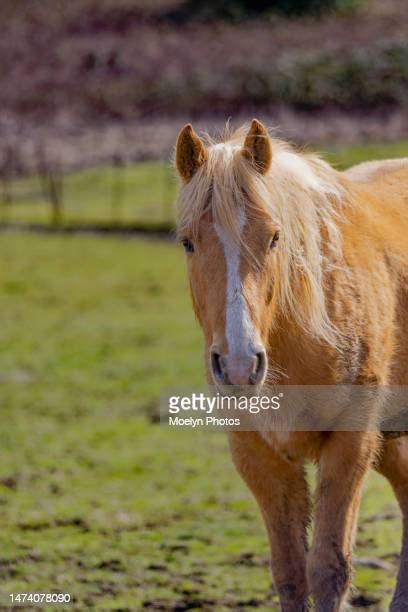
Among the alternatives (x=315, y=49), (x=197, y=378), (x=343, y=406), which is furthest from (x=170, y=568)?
(x=315, y=49)

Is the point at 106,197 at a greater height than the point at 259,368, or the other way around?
the point at 259,368

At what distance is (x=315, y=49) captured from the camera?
27172mm

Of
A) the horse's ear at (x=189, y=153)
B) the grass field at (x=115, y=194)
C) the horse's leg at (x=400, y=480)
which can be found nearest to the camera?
the horse's ear at (x=189, y=153)

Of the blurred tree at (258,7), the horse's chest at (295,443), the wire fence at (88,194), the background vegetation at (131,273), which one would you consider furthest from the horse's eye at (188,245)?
the wire fence at (88,194)

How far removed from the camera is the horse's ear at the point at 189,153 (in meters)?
3.75

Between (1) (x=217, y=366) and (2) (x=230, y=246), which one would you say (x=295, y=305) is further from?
(1) (x=217, y=366)

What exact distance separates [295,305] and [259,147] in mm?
599

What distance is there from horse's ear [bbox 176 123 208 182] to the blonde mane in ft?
0.15

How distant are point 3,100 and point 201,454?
2515cm

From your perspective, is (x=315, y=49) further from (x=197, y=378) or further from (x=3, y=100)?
(x=197, y=378)

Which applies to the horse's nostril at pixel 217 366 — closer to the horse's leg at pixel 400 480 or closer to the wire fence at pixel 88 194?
the horse's leg at pixel 400 480

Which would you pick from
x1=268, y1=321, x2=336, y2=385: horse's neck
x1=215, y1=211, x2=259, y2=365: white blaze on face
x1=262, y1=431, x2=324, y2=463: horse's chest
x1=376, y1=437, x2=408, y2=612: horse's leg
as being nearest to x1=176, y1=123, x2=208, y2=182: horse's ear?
x1=215, y1=211, x2=259, y2=365: white blaze on face

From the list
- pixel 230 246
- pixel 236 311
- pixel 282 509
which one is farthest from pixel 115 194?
pixel 236 311

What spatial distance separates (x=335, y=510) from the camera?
3941 millimetres
